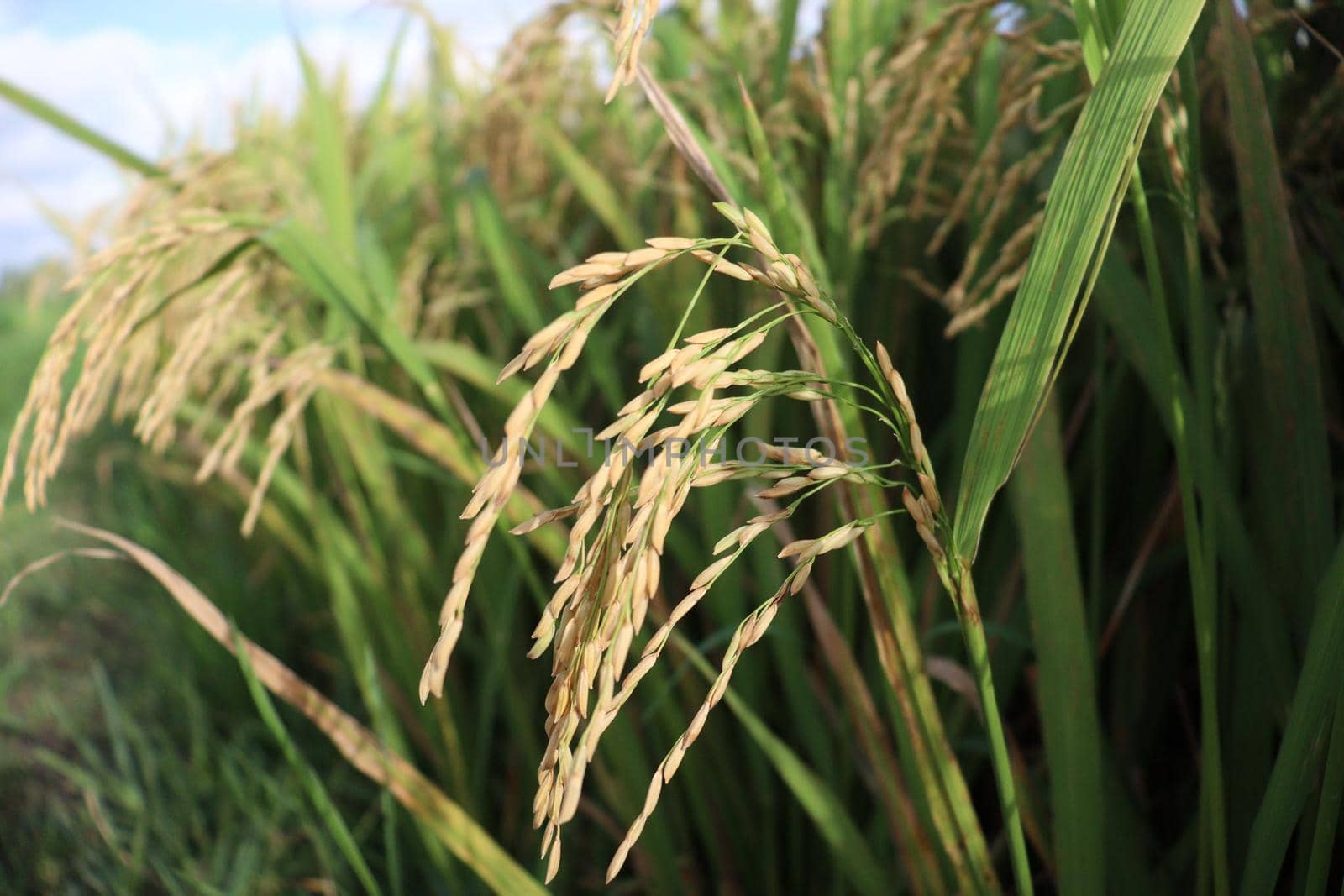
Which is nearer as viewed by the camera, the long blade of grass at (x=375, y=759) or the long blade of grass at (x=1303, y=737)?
the long blade of grass at (x=1303, y=737)

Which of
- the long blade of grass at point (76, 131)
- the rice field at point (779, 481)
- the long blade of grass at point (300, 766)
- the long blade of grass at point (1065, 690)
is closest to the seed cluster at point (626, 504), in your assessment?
the rice field at point (779, 481)

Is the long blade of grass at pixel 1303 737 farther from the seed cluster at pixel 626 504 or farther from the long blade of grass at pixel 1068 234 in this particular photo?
the seed cluster at pixel 626 504

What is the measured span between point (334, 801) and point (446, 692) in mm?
324

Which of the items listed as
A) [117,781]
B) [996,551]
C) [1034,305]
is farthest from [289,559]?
[1034,305]

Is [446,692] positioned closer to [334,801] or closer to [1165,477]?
[334,801]

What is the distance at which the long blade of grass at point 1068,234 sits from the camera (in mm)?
549

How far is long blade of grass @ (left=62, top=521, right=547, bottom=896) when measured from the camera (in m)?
0.89

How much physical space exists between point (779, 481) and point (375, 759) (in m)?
0.53

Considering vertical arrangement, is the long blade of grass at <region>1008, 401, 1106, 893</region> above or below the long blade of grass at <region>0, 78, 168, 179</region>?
below

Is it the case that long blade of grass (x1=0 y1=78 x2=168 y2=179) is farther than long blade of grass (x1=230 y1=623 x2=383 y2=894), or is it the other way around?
long blade of grass (x1=0 y1=78 x2=168 y2=179)

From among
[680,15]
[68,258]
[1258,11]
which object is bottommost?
[1258,11]

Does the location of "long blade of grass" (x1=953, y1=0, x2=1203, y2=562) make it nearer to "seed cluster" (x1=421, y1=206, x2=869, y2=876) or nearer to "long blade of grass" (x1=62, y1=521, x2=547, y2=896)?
"seed cluster" (x1=421, y1=206, x2=869, y2=876)

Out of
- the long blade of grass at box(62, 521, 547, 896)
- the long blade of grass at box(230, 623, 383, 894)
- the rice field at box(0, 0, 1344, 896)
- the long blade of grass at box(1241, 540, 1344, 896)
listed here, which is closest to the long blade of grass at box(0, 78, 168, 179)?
the rice field at box(0, 0, 1344, 896)

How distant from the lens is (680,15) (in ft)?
4.57
